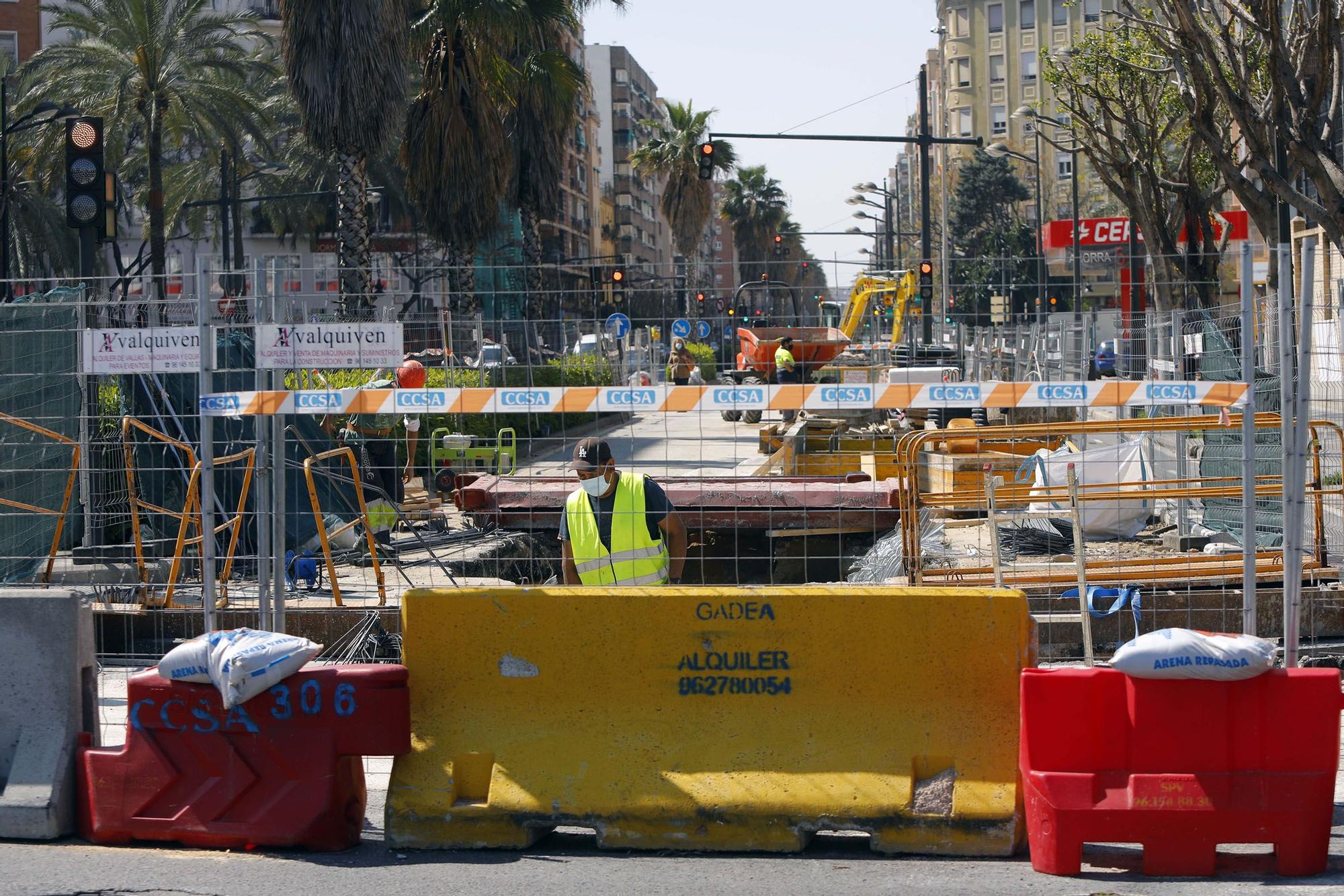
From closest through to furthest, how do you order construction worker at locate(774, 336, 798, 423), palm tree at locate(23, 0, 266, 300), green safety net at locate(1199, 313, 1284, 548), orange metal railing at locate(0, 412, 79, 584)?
orange metal railing at locate(0, 412, 79, 584), green safety net at locate(1199, 313, 1284, 548), construction worker at locate(774, 336, 798, 423), palm tree at locate(23, 0, 266, 300)

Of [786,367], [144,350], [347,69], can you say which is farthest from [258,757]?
[347,69]

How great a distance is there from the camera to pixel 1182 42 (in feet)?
49.0

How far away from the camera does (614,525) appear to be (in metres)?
6.81

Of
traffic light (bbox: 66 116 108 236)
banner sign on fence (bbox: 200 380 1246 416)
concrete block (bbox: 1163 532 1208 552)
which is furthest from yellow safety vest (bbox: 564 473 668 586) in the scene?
traffic light (bbox: 66 116 108 236)

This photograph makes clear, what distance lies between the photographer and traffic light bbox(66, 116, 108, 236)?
38.3 feet

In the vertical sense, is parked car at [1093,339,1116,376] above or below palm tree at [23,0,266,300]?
below

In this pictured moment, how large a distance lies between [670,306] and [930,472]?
3.87 meters

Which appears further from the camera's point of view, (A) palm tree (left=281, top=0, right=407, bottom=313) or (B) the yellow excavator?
(A) palm tree (left=281, top=0, right=407, bottom=313)

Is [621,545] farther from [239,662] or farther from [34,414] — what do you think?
[34,414]

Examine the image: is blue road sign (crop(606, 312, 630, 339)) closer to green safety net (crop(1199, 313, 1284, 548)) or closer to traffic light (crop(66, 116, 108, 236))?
green safety net (crop(1199, 313, 1284, 548))

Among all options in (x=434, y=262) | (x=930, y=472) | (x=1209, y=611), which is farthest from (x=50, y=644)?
(x=434, y=262)

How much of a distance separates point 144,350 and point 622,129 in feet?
348

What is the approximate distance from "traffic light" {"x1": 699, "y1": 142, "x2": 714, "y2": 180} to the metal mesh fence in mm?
14798

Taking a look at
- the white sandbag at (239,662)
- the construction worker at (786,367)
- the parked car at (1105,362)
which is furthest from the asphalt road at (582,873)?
the parked car at (1105,362)
